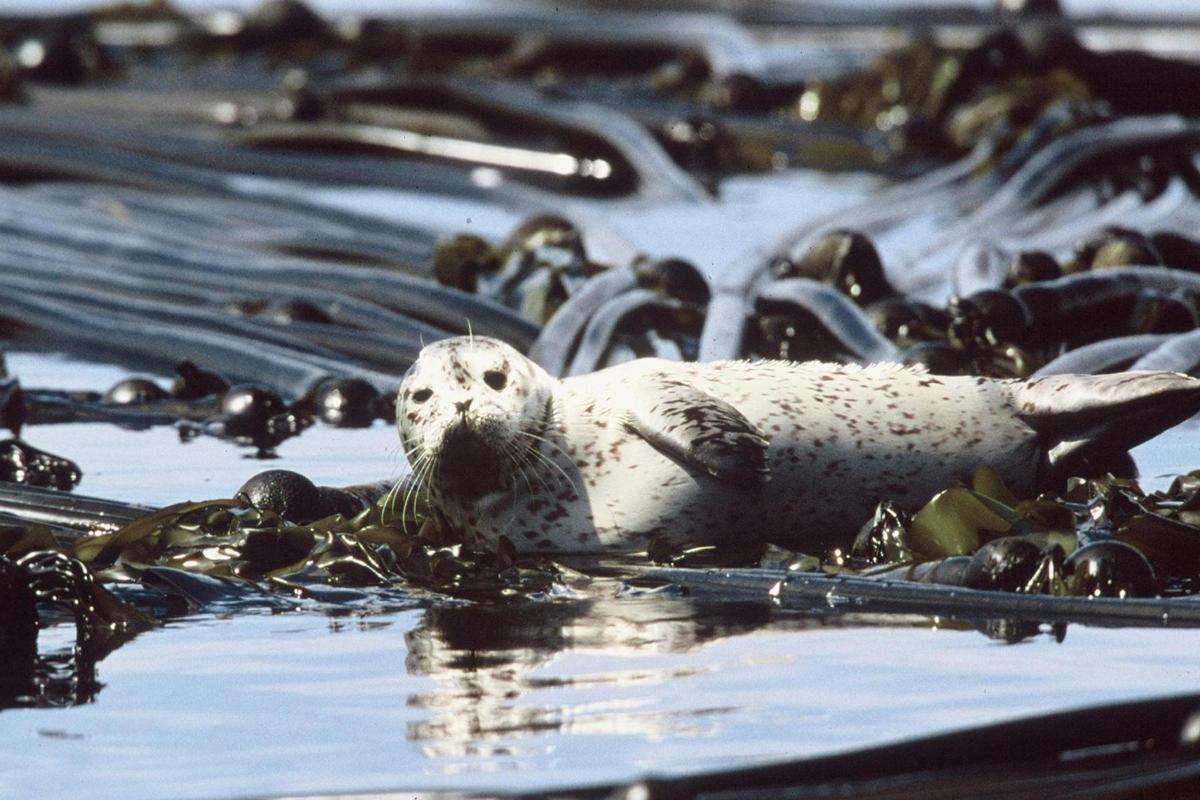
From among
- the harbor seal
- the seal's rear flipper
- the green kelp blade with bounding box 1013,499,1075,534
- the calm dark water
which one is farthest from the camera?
the seal's rear flipper

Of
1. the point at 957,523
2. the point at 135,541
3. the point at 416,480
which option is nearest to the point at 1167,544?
the point at 957,523

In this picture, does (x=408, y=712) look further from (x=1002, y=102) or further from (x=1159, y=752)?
(x=1002, y=102)

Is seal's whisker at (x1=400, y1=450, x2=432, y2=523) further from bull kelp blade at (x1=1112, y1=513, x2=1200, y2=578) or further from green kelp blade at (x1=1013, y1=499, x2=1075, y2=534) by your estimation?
bull kelp blade at (x1=1112, y1=513, x2=1200, y2=578)

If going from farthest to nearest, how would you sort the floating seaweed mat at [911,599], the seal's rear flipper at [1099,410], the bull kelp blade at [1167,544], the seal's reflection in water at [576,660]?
1. the seal's rear flipper at [1099,410]
2. the bull kelp blade at [1167,544]
3. the floating seaweed mat at [911,599]
4. the seal's reflection in water at [576,660]

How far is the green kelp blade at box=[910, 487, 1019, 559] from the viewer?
4773mm

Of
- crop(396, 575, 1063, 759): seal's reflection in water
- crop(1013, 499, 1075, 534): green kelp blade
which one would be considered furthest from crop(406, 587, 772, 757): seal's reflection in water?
crop(1013, 499, 1075, 534): green kelp blade

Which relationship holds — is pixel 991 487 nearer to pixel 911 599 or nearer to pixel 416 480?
pixel 911 599

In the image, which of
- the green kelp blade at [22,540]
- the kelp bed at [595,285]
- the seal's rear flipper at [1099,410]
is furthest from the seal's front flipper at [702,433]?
the green kelp blade at [22,540]

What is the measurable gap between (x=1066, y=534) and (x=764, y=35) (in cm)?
1756

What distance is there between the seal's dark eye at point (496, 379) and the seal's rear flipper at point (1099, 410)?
123cm

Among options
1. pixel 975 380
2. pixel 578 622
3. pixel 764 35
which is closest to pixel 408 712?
pixel 578 622

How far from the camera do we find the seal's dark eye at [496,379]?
16.5ft

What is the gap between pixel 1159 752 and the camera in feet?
11.1

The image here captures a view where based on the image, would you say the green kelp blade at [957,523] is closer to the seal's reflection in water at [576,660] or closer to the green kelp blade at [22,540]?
the seal's reflection in water at [576,660]
